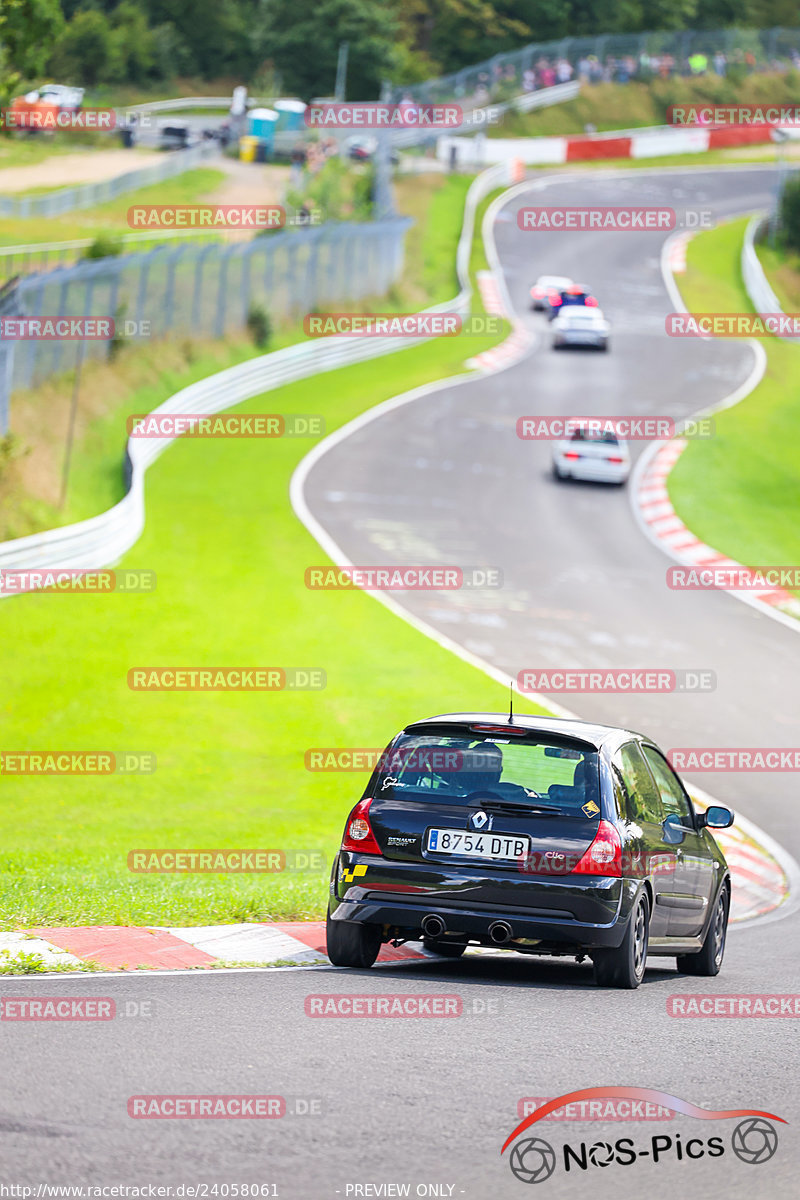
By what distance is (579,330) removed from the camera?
5097 centimetres

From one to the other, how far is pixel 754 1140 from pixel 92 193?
61.3 m

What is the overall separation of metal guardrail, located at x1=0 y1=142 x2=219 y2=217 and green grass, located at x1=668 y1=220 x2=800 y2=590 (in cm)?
2724

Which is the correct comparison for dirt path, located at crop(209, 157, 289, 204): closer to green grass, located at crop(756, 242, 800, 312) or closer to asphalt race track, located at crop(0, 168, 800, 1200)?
green grass, located at crop(756, 242, 800, 312)

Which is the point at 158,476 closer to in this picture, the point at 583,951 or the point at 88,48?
the point at 583,951

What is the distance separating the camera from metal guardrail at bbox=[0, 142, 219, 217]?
58156 millimetres

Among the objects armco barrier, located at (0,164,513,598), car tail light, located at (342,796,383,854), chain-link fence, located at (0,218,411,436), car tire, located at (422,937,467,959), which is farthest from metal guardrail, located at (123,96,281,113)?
car tail light, located at (342,796,383,854)

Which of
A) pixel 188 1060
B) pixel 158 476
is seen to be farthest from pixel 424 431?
pixel 188 1060

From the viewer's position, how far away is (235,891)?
37.5ft

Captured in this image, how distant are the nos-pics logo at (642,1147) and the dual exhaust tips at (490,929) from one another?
2352 mm

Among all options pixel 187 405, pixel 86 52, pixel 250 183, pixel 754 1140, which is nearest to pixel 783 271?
pixel 250 183

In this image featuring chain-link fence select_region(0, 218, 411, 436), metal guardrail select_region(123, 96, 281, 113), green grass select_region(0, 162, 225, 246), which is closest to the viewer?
chain-link fence select_region(0, 218, 411, 436)

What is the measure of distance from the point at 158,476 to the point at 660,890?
25257 millimetres

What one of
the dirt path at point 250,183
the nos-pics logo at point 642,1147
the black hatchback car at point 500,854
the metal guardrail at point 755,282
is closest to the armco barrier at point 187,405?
the dirt path at point 250,183

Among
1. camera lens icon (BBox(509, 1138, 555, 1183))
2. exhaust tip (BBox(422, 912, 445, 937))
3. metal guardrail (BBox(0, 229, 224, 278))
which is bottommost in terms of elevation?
exhaust tip (BBox(422, 912, 445, 937))
